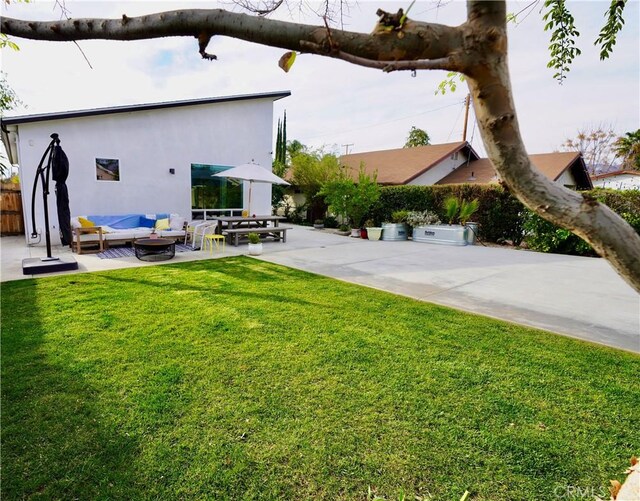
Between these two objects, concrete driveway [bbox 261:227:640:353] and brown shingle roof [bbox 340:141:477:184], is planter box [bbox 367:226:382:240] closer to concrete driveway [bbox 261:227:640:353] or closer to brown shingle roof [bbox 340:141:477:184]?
concrete driveway [bbox 261:227:640:353]

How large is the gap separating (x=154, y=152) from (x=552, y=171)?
1852 centimetres

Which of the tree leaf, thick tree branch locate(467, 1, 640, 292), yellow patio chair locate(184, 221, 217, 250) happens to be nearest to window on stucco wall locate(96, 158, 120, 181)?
yellow patio chair locate(184, 221, 217, 250)

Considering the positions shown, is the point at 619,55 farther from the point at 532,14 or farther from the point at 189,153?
the point at 189,153

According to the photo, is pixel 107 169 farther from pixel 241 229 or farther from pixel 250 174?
pixel 241 229

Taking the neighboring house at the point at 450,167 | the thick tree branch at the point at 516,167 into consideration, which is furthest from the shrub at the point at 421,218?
the thick tree branch at the point at 516,167

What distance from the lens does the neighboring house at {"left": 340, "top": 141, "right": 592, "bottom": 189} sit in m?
18.3

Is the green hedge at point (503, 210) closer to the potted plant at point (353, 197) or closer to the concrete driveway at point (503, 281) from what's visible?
the concrete driveway at point (503, 281)

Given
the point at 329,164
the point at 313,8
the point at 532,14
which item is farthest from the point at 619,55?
the point at 329,164

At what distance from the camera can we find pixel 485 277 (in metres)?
7.57

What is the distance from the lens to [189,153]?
13.1m

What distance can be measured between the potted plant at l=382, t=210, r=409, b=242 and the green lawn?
10.0 m

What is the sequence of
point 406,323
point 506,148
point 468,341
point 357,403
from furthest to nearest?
point 406,323, point 468,341, point 357,403, point 506,148

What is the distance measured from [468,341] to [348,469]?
8.22ft

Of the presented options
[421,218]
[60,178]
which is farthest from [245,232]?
[421,218]
